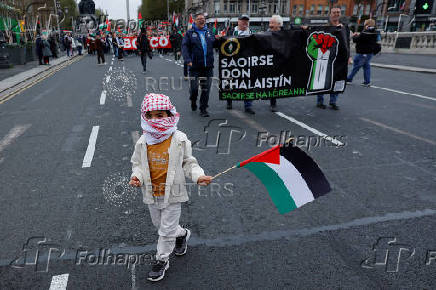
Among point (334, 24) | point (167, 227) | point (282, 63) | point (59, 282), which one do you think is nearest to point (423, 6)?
point (334, 24)

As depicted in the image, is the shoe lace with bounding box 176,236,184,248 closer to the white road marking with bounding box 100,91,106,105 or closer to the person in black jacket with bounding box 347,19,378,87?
the white road marking with bounding box 100,91,106,105

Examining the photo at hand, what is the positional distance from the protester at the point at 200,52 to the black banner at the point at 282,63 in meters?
0.30

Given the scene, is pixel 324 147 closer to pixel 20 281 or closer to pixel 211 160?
pixel 211 160

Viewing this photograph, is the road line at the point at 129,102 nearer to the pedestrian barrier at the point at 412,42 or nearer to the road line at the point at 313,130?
the road line at the point at 313,130

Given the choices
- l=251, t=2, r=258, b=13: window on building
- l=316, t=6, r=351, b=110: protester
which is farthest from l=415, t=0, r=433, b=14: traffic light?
l=251, t=2, r=258, b=13: window on building

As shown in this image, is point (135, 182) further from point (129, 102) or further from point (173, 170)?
point (129, 102)

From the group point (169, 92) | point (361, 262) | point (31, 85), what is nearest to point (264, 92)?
point (169, 92)

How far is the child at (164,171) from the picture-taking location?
250 cm

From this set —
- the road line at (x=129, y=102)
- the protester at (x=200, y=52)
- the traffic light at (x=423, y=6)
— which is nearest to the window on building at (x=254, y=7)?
the traffic light at (x=423, y=6)

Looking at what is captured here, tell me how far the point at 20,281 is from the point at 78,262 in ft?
1.40

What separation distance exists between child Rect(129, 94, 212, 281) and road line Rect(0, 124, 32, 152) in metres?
4.41

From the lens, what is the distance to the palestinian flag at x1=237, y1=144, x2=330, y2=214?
251 centimetres

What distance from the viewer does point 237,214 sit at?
3.52 metres

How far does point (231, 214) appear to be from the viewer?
352 cm
